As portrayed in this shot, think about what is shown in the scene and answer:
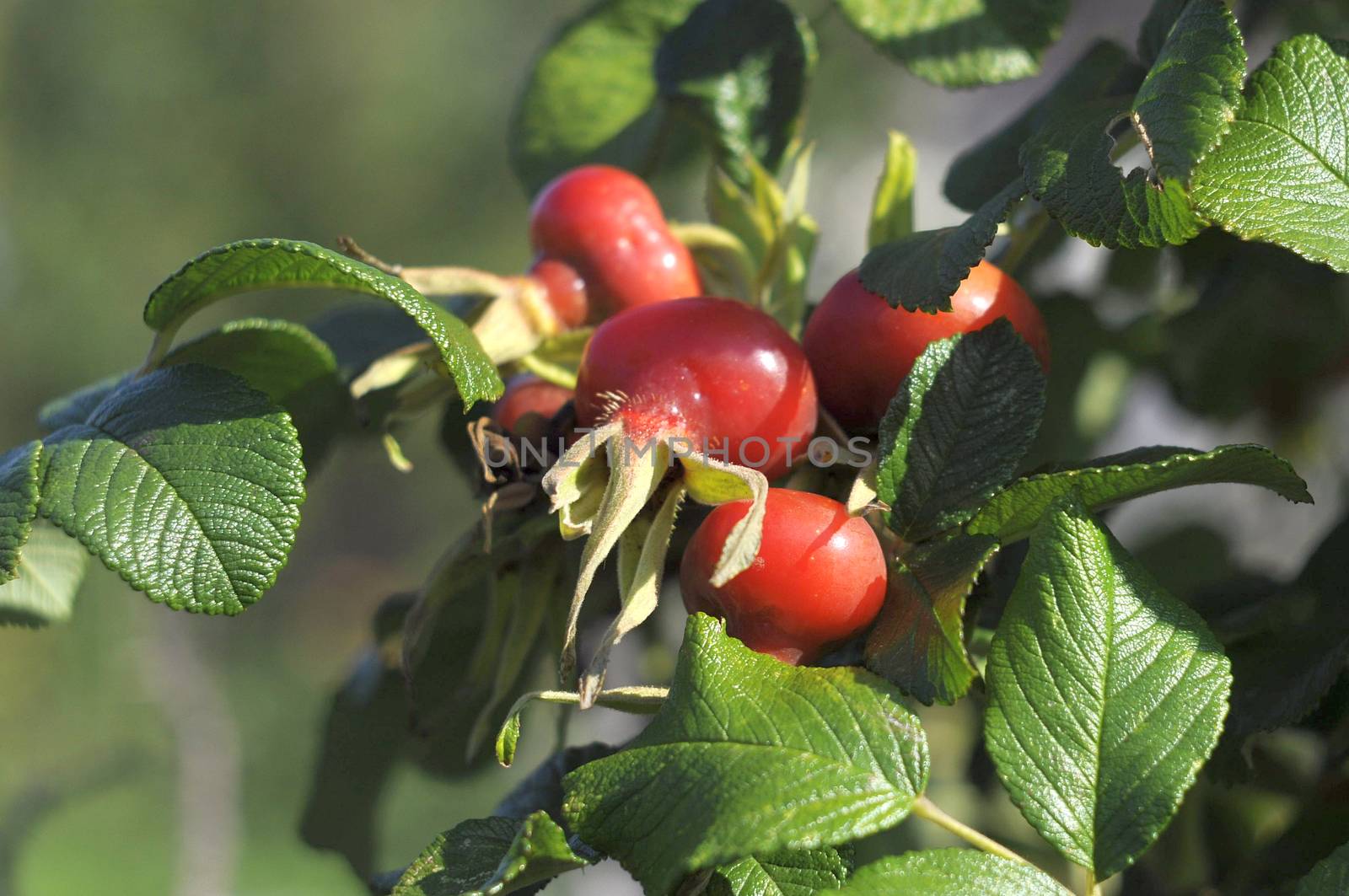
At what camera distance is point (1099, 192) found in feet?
1.57

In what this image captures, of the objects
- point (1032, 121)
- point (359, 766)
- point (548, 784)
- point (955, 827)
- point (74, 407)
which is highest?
point (1032, 121)

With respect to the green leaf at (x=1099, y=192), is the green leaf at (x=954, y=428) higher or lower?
lower

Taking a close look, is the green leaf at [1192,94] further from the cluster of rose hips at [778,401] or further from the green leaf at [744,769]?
the green leaf at [744,769]

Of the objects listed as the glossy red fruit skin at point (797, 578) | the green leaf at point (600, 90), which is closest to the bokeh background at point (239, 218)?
the green leaf at point (600, 90)

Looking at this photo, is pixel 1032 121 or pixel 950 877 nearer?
pixel 950 877

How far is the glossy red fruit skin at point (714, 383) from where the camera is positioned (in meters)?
0.54

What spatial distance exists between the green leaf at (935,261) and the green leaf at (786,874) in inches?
9.4

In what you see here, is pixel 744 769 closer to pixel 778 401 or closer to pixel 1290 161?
pixel 778 401

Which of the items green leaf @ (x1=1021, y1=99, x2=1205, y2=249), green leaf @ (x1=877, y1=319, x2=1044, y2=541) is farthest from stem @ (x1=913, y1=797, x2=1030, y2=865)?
green leaf @ (x1=1021, y1=99, x2=1205, y2=249)

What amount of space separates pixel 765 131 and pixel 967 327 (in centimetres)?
29

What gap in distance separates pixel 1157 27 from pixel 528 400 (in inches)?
16.6

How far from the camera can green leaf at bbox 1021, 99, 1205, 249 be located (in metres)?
0.46

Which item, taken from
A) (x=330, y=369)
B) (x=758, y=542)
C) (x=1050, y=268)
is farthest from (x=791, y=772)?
(x=1050, y=268)

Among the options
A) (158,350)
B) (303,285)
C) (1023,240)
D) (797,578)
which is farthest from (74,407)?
(1023,240)
